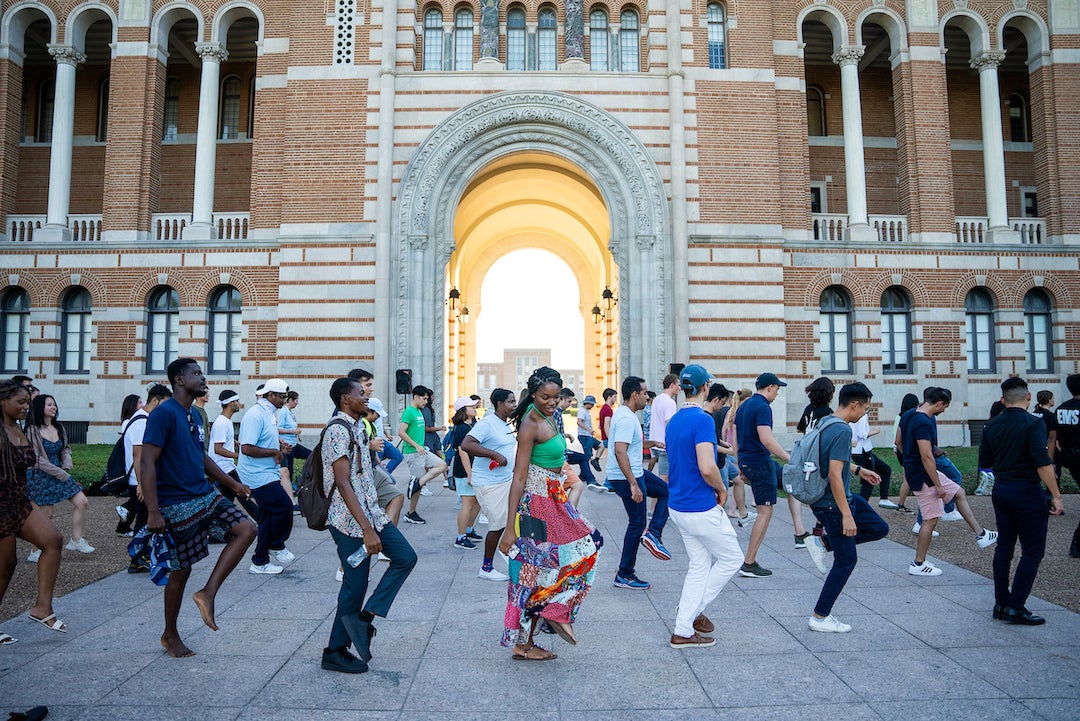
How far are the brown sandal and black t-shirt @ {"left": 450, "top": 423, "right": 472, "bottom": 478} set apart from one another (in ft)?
13.8

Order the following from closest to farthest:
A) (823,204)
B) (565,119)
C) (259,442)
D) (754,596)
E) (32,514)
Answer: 1. (32,514)
2. (754,596)
3. (259,442)
4. (565,119)
5. (823,204)

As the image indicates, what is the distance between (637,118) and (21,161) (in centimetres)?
1937

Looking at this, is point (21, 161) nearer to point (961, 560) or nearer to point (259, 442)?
point (259, 442)

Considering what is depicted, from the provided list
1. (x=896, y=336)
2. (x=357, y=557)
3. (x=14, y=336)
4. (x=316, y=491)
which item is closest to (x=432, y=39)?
(x=14, y=336)

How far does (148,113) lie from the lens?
66.5 feet

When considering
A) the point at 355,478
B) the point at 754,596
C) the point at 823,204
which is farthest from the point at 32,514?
the point at 823,204

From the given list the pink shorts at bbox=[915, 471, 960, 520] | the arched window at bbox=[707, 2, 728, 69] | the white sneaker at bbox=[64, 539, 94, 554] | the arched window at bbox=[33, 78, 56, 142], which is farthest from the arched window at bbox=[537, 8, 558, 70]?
the white sneaker at bbox=[64, 539, 94, 554]

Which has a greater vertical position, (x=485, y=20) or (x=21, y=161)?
(x=485, y=20)

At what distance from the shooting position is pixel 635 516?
6.68m

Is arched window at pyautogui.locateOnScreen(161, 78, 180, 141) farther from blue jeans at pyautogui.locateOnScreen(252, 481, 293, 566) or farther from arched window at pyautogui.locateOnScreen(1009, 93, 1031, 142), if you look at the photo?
arched window at pyautogui.locateOnScreen(1009, 93, 1031, 142)

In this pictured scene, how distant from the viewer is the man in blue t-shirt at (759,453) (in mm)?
7402

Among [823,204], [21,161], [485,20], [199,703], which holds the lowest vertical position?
[199,703]

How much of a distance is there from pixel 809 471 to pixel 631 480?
162cm

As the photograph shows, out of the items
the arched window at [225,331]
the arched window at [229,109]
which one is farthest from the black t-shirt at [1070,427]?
the arched window at [229,109]
